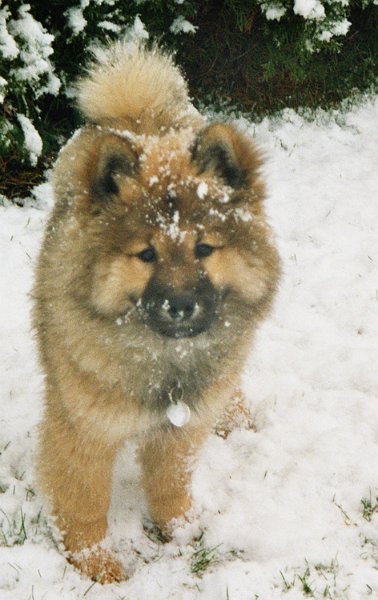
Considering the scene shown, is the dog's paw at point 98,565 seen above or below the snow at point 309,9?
below

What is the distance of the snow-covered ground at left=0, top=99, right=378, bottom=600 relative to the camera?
2367 millimetres

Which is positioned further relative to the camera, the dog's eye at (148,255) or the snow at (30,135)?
the snow at (30,135)

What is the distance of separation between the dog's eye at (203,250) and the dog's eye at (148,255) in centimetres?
13

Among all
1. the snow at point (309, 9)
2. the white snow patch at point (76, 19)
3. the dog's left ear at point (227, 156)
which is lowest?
the white snow patch at point (76, 19)

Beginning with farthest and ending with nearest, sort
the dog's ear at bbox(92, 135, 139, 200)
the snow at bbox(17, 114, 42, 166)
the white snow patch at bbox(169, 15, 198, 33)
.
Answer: the white snow patch at bbox(169, 15, 198, 33) → the snow at bbox(17, 114, 42, 166) → the dog's ear at bbox(92, 135, 139, 200)

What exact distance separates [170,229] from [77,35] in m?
2.87

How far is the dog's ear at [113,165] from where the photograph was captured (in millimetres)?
1909

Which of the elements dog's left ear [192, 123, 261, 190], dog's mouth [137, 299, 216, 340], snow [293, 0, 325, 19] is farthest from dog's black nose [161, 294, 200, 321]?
snow [293, 0, 325, 19]

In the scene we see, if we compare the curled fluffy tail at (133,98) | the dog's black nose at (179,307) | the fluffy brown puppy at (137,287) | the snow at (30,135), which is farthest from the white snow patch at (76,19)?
the dog's black nose at (179,307)

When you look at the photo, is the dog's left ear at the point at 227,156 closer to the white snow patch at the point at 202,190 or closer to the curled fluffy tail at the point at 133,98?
the white snow patch at the point at 202,190

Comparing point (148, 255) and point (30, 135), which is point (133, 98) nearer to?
point (148, 255)

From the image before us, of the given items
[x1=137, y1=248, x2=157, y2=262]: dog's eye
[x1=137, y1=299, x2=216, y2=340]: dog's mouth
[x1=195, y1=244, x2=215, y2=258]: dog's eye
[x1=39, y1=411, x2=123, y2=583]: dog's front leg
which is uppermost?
[x1=195, y1=244, x2=215, y2=258]: dog's eye

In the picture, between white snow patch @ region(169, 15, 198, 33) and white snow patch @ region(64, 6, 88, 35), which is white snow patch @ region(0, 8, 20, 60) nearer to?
white snow patch @ region(64, 6, 88, 35)

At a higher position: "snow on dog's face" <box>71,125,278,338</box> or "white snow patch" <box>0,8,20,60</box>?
"snow on dog's face" <box>71,125,278,338</box>
